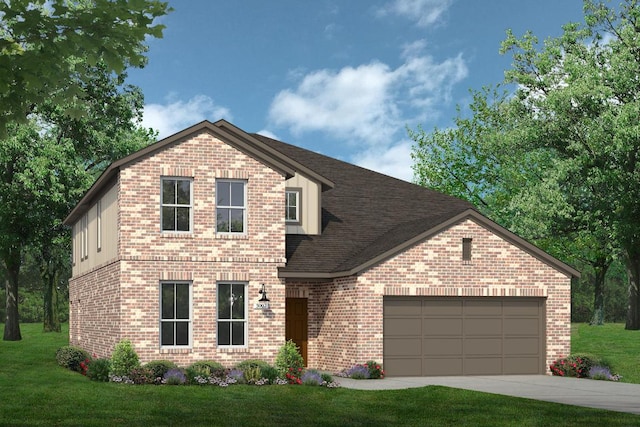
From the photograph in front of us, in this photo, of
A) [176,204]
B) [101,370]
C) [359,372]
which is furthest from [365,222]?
[101,370]

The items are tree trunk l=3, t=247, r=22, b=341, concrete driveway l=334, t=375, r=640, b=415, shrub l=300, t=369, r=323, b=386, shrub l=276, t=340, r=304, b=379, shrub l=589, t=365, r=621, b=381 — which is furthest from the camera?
tree trunk l=3, t=247, r=22, b=341

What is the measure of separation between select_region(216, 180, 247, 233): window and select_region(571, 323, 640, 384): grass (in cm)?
1162

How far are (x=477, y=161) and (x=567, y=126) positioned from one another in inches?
740

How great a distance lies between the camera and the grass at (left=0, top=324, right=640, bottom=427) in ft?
57.0

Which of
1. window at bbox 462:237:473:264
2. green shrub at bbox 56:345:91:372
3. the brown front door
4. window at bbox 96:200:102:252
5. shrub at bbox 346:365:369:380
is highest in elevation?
window at bbox 96:200:102:252

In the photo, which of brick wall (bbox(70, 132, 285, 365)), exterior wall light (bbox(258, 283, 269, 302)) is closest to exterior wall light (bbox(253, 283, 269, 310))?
exterior wall light (bbox(258, 283, 269, 302))

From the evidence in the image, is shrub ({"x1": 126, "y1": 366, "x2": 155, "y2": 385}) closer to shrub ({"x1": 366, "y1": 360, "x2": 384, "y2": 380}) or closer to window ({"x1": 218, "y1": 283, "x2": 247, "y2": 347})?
window ({"x1": 218, "y1": 283, "x2": 247, "y2": 347})

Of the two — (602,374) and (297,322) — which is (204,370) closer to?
(297,322)

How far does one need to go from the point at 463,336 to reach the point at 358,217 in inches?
272

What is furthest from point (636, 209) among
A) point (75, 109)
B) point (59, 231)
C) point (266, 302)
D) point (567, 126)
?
point (75, 109)

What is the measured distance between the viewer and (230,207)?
27.3 metres

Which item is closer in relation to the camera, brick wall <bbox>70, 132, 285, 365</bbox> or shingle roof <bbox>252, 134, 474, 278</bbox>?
brick wall <bbox>70, 132, 285, 365</bbox>

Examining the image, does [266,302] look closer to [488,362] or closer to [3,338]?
[488,362]

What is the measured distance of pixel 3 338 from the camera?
51719mm
